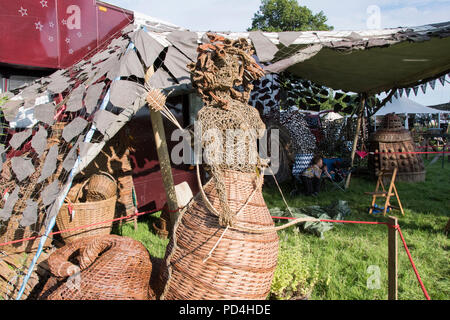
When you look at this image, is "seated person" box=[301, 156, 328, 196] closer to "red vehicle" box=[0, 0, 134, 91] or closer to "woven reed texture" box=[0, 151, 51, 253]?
"red vehicle" box=[0, 0, 134, 91]

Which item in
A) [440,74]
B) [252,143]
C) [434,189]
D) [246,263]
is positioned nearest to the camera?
[246,263]

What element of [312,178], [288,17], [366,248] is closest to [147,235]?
[366,248]

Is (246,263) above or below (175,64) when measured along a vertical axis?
below

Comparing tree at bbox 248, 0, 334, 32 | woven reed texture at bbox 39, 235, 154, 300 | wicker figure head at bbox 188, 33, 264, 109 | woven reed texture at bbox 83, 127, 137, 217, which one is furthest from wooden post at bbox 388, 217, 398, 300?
tree at bbox 248, 0, 334, 32

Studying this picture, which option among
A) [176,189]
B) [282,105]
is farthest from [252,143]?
[282,105]

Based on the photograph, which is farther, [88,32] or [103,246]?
[88,32]

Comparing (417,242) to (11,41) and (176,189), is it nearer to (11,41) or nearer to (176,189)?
(176,189)

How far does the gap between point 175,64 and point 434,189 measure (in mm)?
7126

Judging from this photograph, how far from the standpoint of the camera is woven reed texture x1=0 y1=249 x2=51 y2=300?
2.54m

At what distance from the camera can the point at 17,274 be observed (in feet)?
8.87

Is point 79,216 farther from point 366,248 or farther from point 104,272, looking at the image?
point 366,248

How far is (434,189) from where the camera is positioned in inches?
278

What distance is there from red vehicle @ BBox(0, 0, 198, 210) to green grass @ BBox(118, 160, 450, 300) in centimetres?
150

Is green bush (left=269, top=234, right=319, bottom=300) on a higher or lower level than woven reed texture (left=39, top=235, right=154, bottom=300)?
lower
